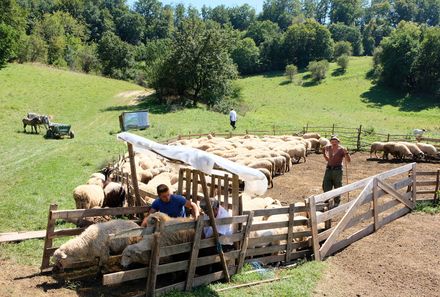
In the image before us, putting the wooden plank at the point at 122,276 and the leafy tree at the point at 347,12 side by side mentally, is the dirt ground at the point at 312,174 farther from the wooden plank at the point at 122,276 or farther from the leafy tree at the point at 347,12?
the leafy tree at the point at 347,12

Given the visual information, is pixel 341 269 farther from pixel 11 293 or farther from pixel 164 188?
pixel 11 293

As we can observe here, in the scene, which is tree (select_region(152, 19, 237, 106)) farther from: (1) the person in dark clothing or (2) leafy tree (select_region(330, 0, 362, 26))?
(2) leafy tree (select_region(330, 0, 362, 26))

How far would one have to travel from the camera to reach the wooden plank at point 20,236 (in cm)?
972

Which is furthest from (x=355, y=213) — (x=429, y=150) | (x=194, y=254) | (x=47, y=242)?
(x=429, y=150)

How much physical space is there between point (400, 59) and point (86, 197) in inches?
2504

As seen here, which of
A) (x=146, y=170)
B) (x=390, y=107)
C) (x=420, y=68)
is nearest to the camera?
(x=146, y=170)

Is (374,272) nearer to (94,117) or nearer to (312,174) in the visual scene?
(312,174)

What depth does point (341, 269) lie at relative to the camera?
909 centimetres

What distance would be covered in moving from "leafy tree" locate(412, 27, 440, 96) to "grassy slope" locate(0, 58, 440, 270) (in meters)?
4.25

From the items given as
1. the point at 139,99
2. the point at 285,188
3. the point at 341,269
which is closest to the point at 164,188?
the point at 341,269

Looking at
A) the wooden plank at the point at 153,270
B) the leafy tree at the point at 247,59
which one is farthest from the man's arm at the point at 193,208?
the leafy tree at the point at 247,59

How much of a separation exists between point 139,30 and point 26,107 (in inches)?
3574

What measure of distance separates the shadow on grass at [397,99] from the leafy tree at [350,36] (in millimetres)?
47414

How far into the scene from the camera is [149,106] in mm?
42625
